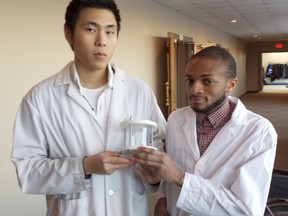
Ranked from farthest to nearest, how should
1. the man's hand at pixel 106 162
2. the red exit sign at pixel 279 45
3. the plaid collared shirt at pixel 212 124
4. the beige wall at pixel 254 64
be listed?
the beige wall at pixel 254 64
the red exit sign at pixel 279 45
the plaid collared shirt at pixel 212 124
the man's hand at pixel 106 162

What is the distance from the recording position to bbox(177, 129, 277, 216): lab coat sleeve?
1.05m

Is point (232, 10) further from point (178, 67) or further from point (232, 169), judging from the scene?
point (232, 169)

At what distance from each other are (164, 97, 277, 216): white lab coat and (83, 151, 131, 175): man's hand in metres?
0.23

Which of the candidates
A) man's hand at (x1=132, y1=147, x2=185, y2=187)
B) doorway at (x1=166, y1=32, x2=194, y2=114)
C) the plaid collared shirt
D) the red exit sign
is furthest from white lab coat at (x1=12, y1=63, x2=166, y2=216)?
the red exit sign

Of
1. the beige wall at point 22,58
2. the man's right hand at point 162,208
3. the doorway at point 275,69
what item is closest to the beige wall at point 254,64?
the doorway at point 275,69

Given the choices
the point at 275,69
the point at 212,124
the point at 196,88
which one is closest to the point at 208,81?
the point at 196,88

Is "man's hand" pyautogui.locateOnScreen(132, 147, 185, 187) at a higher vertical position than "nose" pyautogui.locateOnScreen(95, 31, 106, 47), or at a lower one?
lower

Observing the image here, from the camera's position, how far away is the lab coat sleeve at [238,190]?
41.4 inches

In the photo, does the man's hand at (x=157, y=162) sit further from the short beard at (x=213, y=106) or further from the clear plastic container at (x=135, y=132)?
the short beard at (x=213, y=106)

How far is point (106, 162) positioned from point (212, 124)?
17.9 inches

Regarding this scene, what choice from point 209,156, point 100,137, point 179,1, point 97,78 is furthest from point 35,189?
point 179,1

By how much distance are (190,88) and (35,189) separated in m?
0.65

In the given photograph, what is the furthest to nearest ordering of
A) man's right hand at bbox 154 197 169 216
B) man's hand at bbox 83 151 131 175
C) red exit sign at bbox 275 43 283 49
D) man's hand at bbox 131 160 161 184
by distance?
red exit sign at bbox 275 43 283 49
man's right hand at bbox 154 197 169 216
man's hand at bbox 131 160 161 184
man's hand at bbox 83 151 131 175

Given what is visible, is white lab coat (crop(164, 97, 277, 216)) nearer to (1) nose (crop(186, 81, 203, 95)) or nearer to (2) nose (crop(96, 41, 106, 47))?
(1) nose (crop(186, 81, 203, 95))
